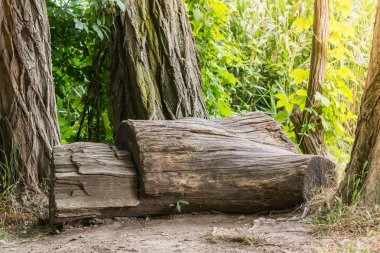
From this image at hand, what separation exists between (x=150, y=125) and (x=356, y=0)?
5746 mm

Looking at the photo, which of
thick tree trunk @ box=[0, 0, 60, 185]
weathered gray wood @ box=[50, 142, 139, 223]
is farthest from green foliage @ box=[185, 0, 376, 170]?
weathered gray wood @ box=[50, 142, 139, 223]

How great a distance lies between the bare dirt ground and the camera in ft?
11.6

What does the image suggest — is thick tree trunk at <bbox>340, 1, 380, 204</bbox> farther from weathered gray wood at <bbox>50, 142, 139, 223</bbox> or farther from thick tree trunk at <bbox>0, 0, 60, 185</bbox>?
thick tree trunk at <bbox>0, 0, 60, 185</bbox>

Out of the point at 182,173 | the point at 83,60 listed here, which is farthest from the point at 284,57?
the point at 182,173

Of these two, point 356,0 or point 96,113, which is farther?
point 356,0

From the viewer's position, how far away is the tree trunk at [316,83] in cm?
682

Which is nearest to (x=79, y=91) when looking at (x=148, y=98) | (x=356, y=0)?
(x=148, y=98)

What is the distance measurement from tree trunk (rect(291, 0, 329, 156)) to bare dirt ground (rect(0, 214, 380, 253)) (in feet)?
9.07

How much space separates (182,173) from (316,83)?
3.03 meters

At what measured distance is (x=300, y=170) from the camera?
169 inches

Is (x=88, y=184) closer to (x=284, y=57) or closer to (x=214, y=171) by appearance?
(x=214, y=171)

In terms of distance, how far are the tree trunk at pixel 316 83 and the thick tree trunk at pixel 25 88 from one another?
10.1 feet

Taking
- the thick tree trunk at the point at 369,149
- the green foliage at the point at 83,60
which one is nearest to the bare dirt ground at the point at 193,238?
the thick tree trunk at the point at 369,149

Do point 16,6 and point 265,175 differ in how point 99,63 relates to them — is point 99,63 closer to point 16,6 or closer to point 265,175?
point 16,6
